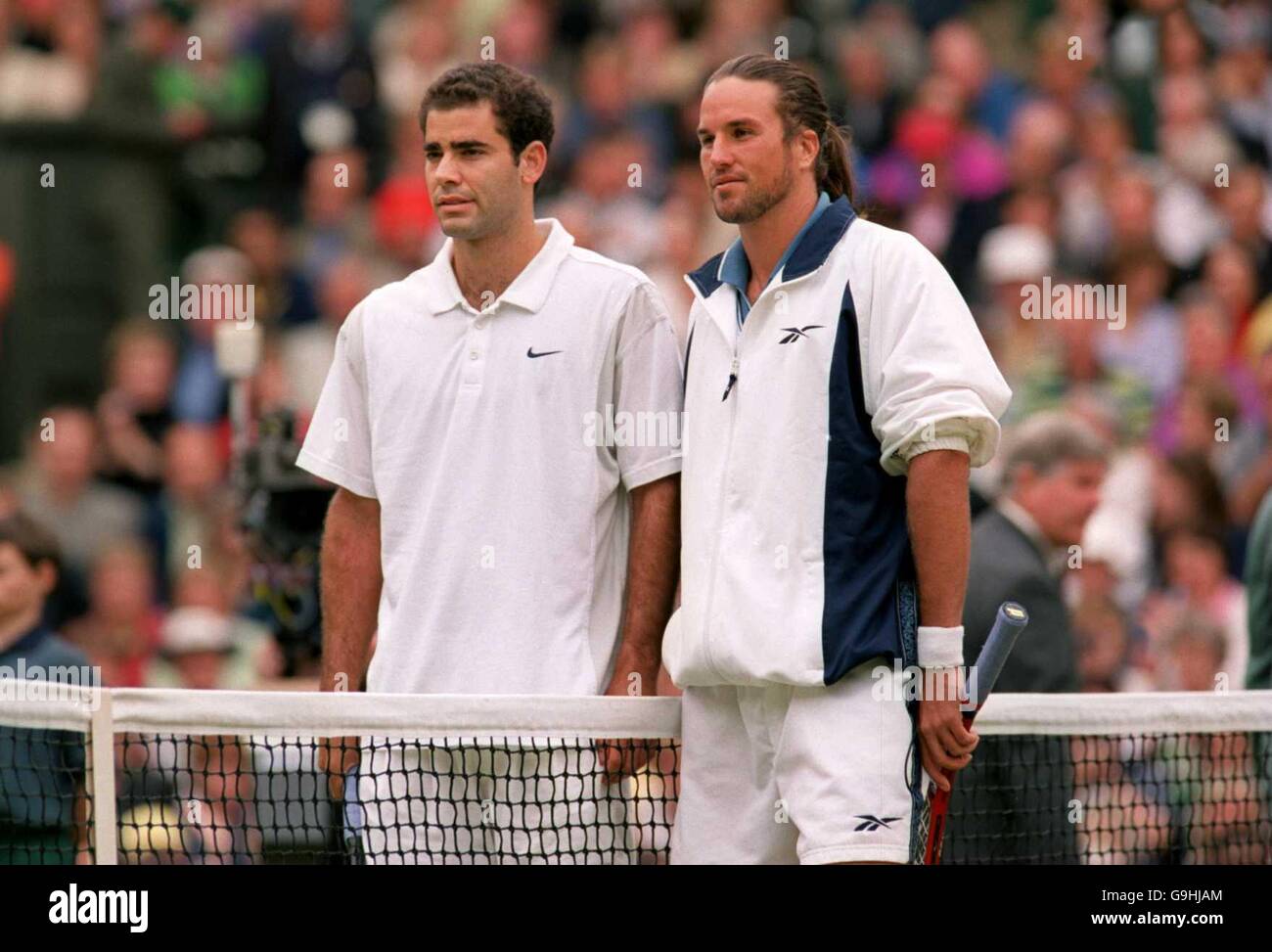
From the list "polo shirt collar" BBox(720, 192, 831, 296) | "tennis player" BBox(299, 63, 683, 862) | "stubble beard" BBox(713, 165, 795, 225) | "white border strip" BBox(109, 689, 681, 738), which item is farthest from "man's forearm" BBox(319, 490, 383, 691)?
"stubble beard" BBox(713, 165, 795, 225)

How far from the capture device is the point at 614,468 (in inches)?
233

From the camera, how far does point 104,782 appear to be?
222 inches

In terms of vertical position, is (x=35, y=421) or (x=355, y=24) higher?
(x=355, y=24)

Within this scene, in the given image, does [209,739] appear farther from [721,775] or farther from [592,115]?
[592,115]

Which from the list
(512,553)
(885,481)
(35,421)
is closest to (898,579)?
(885,481)

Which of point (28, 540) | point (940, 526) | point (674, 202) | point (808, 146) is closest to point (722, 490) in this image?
point (940, 526)

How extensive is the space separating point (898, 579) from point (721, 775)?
62cm

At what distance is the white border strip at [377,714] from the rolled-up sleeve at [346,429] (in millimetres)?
679

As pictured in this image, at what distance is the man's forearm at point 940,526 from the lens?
5316mm

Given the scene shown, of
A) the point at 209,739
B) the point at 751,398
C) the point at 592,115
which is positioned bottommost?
the point at 209,739

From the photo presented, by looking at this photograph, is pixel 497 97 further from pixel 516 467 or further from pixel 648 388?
pixel 516 467

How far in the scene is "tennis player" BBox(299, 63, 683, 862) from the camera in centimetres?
582

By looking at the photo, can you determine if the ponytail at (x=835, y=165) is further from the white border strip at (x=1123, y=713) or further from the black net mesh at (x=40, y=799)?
the black net mesh at (x=40, y=799)

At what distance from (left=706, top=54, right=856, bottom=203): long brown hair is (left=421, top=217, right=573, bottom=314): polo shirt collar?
2.03 feet
